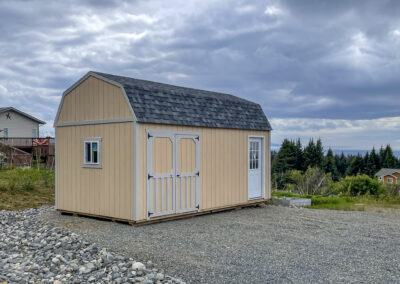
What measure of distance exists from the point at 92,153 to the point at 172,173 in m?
1.83

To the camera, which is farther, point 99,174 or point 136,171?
point 99,174

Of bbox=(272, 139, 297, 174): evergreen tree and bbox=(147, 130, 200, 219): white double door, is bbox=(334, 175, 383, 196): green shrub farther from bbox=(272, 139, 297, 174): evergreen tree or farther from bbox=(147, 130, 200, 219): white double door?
bbox=(272, 139, 297, 174): evergreen tree

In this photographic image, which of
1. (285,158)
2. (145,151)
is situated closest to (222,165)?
(145,151)

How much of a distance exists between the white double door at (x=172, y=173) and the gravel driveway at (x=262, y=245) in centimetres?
36

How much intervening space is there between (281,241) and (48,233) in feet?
13.7

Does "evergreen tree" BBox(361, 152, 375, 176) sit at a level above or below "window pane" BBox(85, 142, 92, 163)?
below

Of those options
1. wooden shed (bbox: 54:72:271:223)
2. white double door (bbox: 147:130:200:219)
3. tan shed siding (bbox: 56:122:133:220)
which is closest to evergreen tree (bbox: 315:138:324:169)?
wooden shed (bbox: 54:72:271:223)

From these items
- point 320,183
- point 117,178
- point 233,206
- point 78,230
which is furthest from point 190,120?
point 320,183

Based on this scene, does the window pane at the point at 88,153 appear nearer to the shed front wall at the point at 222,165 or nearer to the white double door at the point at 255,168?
the shed front wall at the point at 222,165

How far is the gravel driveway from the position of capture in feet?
15.8

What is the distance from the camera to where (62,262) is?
5414mm

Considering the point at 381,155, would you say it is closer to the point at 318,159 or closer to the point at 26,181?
the point at 318,159

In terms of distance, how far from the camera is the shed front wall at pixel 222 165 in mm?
8922

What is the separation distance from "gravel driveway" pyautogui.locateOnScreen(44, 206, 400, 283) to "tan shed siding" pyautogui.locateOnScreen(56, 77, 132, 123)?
2239mm
